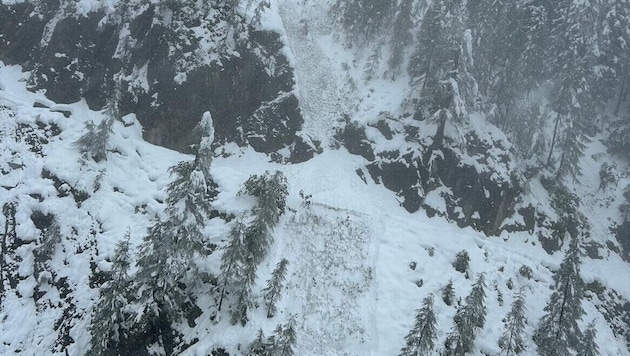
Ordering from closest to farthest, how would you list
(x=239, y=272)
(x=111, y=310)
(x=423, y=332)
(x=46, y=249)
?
(x=423, y=332)
(x=111, y=310)
(x=239, y=272)
(x=46, y=249)

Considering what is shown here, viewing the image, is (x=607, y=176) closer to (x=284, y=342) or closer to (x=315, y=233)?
(x=315, y=233)

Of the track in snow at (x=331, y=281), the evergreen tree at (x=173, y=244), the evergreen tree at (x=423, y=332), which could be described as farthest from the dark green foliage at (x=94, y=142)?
the evergreen tree at (x=423, y=332)

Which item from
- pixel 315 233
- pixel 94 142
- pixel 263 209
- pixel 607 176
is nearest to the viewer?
pixel 263 209

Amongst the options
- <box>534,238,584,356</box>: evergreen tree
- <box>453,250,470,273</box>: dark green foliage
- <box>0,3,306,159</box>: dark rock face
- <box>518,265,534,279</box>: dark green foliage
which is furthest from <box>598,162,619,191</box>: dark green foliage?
<box>0,3,306,159</box>: dark rock face

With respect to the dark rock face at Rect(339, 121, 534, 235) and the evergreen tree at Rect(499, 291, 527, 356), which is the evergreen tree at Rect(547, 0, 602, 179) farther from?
the evergreen tree at Rect(499, 291, 527, 356)

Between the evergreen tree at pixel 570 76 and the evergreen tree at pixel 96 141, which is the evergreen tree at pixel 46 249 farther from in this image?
the evergreen tree at pixel 570 76

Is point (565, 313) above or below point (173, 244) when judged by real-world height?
below

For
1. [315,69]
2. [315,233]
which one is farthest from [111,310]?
[315,69]
